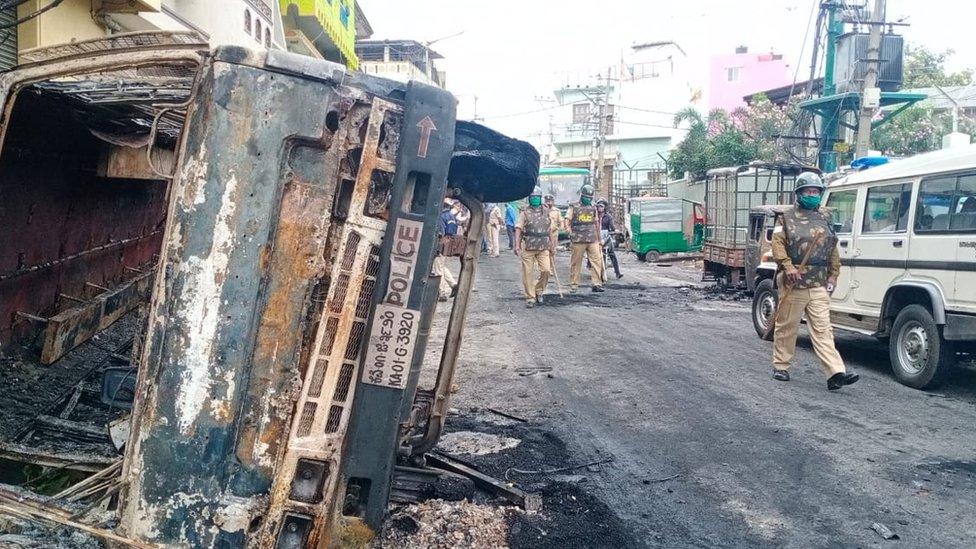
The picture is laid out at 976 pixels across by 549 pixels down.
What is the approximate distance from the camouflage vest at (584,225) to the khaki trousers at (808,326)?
7246 mm

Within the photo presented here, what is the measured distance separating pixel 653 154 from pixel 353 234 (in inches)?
2329

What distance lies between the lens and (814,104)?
67.8ft

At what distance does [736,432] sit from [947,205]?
3370mm

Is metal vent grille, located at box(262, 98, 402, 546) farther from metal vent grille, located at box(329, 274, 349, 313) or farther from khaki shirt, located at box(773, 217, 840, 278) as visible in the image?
khaki shirt, located at box(773, 217, 840, 278)

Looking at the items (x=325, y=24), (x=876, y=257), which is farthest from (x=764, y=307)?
(x=325, y=24)

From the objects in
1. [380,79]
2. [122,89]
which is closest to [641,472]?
[380,79]

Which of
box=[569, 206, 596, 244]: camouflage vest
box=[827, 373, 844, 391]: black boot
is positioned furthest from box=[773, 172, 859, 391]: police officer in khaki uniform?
box=[569, 206, 596, 244]: camouflage vest

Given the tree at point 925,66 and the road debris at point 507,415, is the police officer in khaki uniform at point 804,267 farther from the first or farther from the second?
the tree at point 925,66

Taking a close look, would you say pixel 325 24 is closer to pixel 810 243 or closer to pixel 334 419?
pixel 810 243

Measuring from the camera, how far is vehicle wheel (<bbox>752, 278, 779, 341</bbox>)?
9.58 m

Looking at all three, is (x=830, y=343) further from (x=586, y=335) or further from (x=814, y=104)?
(x=814, y=104)

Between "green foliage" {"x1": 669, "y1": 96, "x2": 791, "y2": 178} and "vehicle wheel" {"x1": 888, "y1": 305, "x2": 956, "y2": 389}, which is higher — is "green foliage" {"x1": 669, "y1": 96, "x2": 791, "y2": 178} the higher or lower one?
the higher one

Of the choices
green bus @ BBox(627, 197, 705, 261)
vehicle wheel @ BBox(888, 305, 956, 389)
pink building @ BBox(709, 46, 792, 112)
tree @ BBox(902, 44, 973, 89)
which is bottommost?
vehicle wheel @ BBox(888, 305, 956, 389)

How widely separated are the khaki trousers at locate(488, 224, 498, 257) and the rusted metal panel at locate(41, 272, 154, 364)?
1832 cm
